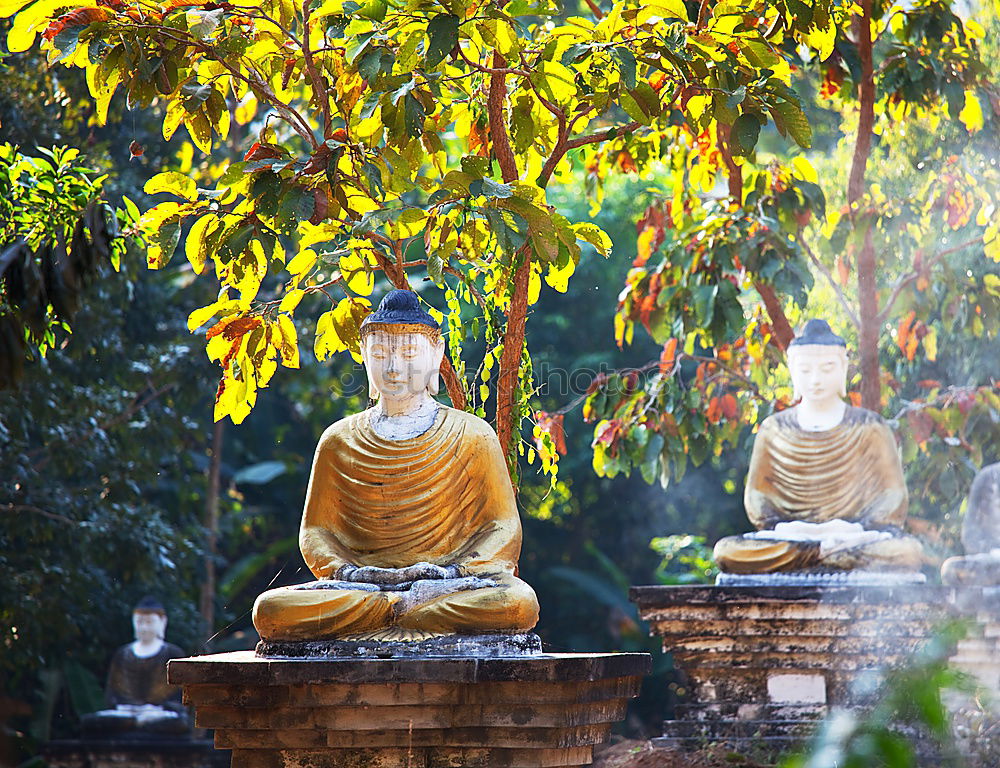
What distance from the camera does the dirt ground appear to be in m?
7.38

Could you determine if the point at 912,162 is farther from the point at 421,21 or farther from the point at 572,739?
the point at 572,739

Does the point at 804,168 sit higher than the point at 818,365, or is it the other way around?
the point at 804,168

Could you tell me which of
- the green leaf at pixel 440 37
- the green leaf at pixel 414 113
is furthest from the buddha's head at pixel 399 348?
the green leaf at pixel 440 37

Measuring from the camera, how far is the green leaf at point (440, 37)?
5359mm

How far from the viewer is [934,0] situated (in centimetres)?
878

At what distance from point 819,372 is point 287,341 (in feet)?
11.1

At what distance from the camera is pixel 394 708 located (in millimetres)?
5062

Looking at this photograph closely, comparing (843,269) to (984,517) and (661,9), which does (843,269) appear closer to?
(984,517)

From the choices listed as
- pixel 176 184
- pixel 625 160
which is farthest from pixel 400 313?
pixel 625 160

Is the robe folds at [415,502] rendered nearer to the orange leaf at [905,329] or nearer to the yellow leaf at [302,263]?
the yellow leaf at [302,263]

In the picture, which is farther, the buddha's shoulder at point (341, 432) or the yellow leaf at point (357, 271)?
the yellow leaf at point (357, 271)

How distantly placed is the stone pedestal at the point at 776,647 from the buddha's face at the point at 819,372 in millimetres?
1283

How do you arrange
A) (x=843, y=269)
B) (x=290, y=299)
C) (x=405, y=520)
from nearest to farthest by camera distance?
(x=405, y=520) → (x=290, y=299) → (x=843, y=269)

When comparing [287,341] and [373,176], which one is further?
[287,341]
